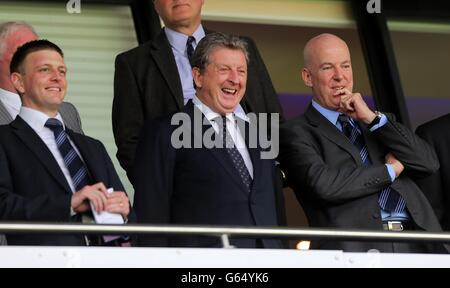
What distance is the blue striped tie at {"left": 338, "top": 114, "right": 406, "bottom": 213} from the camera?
7996 mm

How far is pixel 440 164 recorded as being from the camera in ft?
27.8

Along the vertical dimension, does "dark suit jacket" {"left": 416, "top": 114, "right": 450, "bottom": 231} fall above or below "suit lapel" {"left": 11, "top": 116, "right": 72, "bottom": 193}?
below

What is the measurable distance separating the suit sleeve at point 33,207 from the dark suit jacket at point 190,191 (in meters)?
0.56

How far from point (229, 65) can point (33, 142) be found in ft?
4.08

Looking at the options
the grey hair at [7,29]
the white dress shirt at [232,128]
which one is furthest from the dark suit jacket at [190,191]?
the grey hair at [7,29]

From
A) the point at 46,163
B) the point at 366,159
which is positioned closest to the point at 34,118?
the point at 46,163

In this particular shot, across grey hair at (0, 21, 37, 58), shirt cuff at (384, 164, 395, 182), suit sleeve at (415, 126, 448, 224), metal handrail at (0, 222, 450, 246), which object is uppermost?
grey hair at (0, 21, 37, 58)

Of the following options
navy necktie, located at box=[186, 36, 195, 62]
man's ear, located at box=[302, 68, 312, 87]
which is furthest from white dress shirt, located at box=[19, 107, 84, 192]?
man's ear, located at box=[302, 68, 312, 87]

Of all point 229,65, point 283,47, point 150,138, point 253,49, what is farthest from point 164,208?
point 283,47

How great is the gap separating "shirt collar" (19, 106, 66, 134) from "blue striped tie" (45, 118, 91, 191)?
1.1 inches

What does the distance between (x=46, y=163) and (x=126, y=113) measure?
1.03 meters

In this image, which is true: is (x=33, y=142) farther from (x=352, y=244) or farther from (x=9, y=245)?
(x=352, y=244)

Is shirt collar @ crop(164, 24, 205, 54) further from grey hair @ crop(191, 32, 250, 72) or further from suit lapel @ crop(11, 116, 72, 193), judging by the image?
suit lapel @ crop(11, 116, 72, 193)

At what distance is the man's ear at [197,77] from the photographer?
7.98 metres
